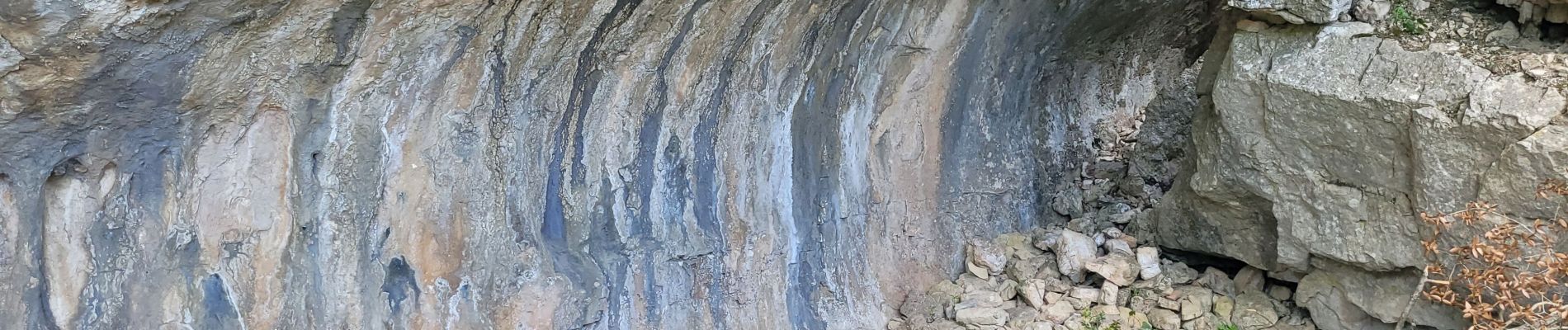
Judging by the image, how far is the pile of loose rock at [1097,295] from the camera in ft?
11.7

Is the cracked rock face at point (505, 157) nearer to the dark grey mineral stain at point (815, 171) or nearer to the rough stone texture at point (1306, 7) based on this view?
the dark grey mineral stain at point (815, 171)

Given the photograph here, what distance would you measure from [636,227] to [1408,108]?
7.17 feet

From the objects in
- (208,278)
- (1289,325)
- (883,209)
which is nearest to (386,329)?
(208,278)

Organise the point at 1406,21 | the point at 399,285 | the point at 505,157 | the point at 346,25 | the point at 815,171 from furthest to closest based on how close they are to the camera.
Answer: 1. the point at 815,171
2. the point at 1406,21
3. the point at 505,157
4. the point at 399,285
5. the point at 346,25

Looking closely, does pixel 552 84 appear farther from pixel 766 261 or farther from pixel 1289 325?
pixel 1289 325

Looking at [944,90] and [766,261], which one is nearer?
[766,261]

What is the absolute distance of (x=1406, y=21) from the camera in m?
2.76

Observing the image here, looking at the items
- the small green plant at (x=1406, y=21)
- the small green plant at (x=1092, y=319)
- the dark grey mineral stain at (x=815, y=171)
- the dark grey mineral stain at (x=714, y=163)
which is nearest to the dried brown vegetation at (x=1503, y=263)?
the small green plant at (x=1406, y=21)

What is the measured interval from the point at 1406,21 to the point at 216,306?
10.4ft

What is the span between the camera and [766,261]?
341 centimetres

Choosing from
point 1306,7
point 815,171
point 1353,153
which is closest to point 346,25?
point 815,171

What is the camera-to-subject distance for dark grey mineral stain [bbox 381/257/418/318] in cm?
250

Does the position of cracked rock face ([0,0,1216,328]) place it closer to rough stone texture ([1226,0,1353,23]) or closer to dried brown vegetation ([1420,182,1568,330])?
rough stone texture ([1226,0,1353,23])

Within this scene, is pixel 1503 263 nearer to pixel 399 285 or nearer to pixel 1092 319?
pixel 1092 319
